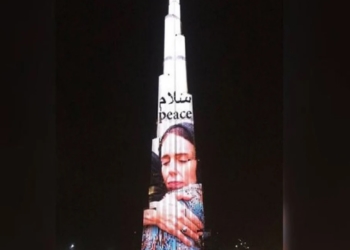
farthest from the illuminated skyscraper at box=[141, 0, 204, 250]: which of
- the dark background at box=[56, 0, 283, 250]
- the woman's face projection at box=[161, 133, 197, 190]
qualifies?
the dark background at box=[56, 0, 283, 250]

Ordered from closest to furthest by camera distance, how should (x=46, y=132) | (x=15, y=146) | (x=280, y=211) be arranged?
(x=15, y=146), (x=46, y=132), (x=280, y=211)

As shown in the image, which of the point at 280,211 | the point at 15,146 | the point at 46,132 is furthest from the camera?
the point at 280,211

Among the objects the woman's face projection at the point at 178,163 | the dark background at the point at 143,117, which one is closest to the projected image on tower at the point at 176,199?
the woman's face projection at the point at 178,163

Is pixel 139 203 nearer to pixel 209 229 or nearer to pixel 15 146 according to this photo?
pixel 209 229

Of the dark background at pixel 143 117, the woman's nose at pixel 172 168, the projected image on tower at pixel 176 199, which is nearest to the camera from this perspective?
the dark background at pixel 143 117

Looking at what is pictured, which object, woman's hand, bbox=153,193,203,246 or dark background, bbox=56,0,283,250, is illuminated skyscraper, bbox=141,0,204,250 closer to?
woman's hand, bbox=153,193,203,246

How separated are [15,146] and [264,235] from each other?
4271 mm

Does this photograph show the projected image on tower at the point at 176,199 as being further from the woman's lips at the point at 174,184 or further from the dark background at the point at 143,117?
the dark background at the point at 143,117

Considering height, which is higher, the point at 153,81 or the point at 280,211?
the point at 153,81

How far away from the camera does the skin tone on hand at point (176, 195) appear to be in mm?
8711

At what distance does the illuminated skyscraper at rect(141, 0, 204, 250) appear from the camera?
870 cm

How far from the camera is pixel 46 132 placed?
5.80m

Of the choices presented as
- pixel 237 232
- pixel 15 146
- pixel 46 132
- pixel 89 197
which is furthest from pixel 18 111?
pixel 237 232

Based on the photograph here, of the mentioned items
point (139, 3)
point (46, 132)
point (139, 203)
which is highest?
point (139, 3)
